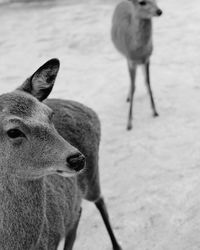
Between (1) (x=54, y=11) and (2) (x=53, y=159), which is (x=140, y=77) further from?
(2) (x=53, y=159)

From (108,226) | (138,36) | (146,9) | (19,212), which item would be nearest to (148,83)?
(138,36)

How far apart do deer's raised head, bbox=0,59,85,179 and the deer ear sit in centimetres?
23

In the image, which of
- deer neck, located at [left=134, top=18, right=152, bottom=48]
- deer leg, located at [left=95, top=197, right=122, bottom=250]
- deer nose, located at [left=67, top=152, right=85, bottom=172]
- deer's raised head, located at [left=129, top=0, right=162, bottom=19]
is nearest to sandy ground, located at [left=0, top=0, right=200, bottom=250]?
deer leg, located at [left=95, top=197, right=122, bottom=250]

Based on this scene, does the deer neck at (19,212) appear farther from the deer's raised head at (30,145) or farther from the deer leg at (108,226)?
the deer leg at (108,226)

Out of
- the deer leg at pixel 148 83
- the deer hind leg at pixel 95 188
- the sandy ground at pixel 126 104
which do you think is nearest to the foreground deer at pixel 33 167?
the deer hind leg at pixel 95 188

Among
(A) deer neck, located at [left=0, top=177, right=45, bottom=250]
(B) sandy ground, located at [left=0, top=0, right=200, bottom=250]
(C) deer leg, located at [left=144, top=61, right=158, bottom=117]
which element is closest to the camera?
(A) deer neck, located at [left=0, top=177, right=45, bottom=250]

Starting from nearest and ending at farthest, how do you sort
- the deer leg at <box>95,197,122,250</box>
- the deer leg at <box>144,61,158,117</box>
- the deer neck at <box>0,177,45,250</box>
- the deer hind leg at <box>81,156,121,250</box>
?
the deer neck at <box>0,177,45,250</box>, the deer hind leg at <box>81,156,121,250</box>, the deer leg at <box>95,197,122,250</box>, the deer leg at <box>144,61,158,117</box>

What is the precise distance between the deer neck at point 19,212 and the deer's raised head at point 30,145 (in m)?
0.08

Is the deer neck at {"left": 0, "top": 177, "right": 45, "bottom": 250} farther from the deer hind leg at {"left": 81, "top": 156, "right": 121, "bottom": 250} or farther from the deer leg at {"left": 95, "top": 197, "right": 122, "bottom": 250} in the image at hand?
the deer leg at {"left": 95, "top": 197, "right": 122, "bottom": 250}

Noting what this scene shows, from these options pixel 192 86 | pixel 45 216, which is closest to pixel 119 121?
pixel 192 86

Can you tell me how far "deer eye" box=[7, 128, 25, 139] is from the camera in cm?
224

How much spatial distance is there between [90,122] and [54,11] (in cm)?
680

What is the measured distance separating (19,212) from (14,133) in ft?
1.38

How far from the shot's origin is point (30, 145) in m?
2.27
